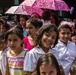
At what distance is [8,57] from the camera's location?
4.49 m

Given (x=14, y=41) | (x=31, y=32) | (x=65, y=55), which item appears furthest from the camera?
(x=31, y=32)

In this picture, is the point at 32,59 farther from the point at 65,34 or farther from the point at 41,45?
the point at 65,34

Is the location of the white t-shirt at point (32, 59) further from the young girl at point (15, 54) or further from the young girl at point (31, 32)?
the young girl at point (31, 32)

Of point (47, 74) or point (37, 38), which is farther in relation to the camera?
point (37, 38)

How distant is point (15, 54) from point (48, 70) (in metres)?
1.18

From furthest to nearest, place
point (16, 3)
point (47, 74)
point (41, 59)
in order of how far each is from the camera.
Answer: point (16, 3) → point (41, 59) → point (47, 74)

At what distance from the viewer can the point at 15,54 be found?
4.46 m

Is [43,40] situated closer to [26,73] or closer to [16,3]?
[26,73]

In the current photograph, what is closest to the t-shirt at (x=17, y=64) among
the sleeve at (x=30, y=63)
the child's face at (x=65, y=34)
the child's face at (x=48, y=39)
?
the sleeve at (x=30, y=63)

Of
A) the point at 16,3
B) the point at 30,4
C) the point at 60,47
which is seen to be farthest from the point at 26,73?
the point at 16,3

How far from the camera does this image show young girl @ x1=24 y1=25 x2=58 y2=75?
429cm

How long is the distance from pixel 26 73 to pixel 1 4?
538 inches

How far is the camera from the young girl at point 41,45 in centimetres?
429

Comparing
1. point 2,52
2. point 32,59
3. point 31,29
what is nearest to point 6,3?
point 31,29
